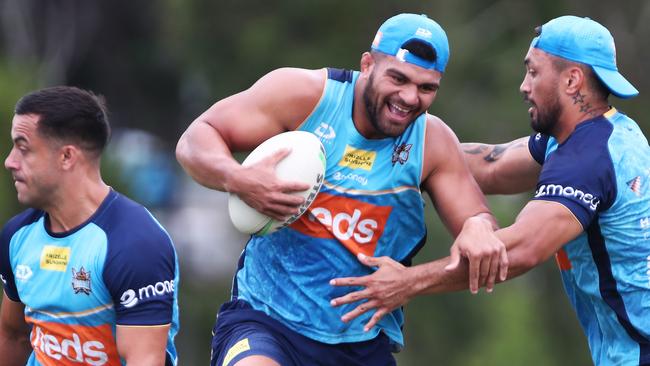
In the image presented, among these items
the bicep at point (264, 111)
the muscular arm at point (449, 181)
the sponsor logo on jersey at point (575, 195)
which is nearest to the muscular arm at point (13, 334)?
the bicep at point (264, 111)

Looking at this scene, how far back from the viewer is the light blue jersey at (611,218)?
265 inches

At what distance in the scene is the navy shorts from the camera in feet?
22.9

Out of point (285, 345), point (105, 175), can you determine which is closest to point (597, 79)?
point (285, 345)

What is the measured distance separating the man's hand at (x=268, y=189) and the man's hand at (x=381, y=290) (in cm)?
43

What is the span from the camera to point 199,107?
2139cm

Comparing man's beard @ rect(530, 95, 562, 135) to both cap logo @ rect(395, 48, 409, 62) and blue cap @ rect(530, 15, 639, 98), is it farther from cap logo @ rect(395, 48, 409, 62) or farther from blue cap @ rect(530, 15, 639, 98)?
cap logo @ rect(395, 48, 409, 62)

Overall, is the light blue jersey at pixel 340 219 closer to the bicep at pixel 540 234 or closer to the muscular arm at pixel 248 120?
the muscular arm at pixel 248 120

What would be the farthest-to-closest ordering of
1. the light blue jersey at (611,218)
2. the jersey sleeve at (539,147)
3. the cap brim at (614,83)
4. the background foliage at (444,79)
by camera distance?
the background foliage at (444,79) < the jersey sleeve at (539,147) < the cap brim at (614,83) < the light blue jersey at (611,218)

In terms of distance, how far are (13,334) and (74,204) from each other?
89cm

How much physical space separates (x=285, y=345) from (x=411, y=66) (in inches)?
57.1

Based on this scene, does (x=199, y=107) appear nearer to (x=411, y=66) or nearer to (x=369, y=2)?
(x=369, y=2)

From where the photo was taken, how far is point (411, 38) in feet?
23.0

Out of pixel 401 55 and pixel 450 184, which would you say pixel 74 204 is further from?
pixel 450 184

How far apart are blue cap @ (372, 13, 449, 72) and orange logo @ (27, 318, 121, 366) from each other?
1.85 m
